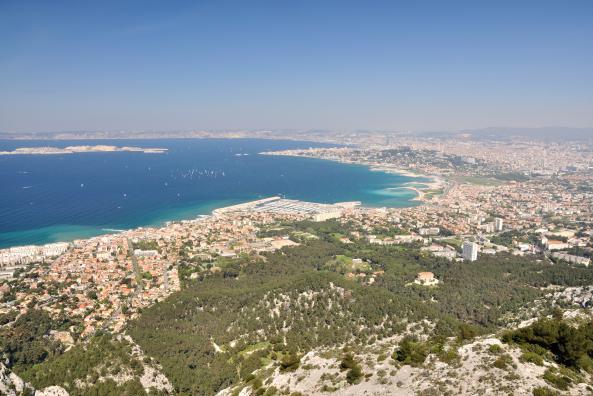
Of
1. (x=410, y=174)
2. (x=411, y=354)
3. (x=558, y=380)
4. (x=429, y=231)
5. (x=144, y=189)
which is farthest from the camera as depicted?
(x=410, y=174)

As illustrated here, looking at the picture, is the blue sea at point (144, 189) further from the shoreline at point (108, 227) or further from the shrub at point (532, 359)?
the shrub at point (532, 359)

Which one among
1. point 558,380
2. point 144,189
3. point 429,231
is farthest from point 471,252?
point 144,189

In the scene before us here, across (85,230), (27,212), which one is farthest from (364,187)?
(27,212)

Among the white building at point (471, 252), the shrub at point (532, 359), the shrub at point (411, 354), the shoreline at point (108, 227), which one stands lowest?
the shoreline at point (108, 227)

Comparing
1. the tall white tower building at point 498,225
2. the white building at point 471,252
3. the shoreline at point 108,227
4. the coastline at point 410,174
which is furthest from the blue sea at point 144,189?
the white building at point 471,252

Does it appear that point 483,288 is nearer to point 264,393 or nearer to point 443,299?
point 443,299

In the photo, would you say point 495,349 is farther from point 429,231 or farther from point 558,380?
point 429,231

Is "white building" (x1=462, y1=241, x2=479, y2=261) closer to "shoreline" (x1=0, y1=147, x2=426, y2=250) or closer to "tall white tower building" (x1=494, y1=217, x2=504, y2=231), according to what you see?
"tall white tower building" (x1=494, y1=217, x2=504, y2=231)

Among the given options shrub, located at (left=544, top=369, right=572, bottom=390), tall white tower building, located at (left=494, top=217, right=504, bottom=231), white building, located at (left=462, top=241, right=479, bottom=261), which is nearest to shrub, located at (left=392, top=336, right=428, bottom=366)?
shrub, located at (left=544, top=369, right=572, bottom=390)

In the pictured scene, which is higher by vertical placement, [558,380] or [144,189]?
[558,380]

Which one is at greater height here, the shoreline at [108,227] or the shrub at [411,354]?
the shrub at [411,354]
